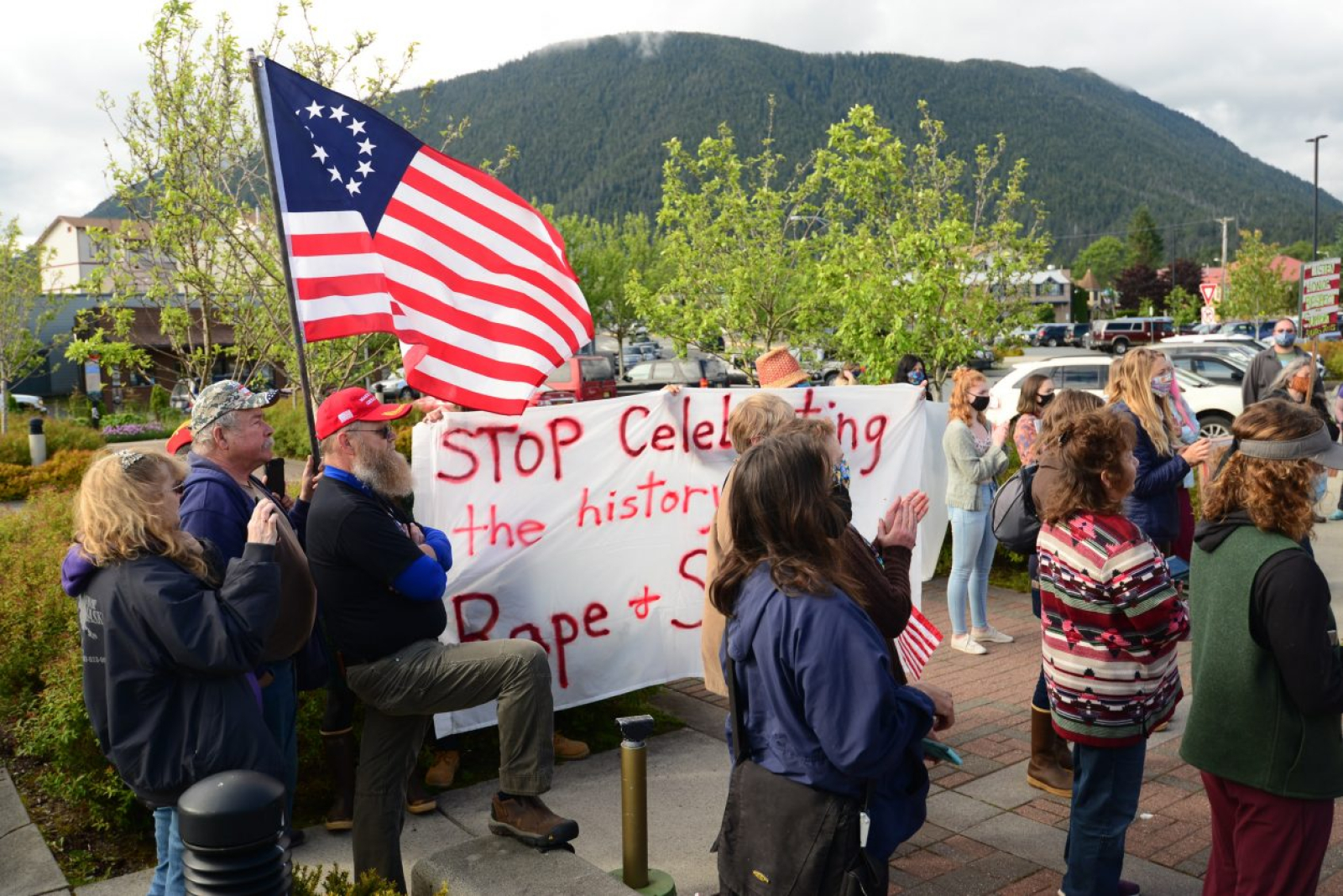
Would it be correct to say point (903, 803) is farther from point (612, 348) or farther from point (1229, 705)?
point (612, 348)

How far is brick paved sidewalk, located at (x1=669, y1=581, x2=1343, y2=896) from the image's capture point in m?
3.90

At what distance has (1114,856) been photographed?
3.47m

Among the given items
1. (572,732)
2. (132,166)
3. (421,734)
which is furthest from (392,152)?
(132,166)

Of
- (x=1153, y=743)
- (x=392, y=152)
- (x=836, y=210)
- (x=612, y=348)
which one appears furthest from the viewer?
(x=612, y=348)

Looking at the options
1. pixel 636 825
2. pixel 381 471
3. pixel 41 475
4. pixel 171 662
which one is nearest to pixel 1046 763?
pixel 636 825

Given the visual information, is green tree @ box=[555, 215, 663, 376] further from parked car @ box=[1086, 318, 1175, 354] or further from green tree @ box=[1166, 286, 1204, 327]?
green tree @ box=[1166, 286, 1204, 327]

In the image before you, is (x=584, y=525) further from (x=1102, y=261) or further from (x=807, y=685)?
(x=1102, y=261)

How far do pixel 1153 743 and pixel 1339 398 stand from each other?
7.77 m

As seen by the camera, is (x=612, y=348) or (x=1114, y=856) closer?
(x=1114, y=856)

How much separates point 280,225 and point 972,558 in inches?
176

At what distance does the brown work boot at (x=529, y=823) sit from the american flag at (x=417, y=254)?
5.46 feet

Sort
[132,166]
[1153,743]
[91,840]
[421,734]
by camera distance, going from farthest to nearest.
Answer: [132,166] → [1153,743] → [91,840] → [421,734]

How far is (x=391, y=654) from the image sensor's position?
12.5ft

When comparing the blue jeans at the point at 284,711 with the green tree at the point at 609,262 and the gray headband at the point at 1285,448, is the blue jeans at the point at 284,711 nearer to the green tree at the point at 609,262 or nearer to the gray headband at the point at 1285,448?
the gray headband at the point at 1285,448
